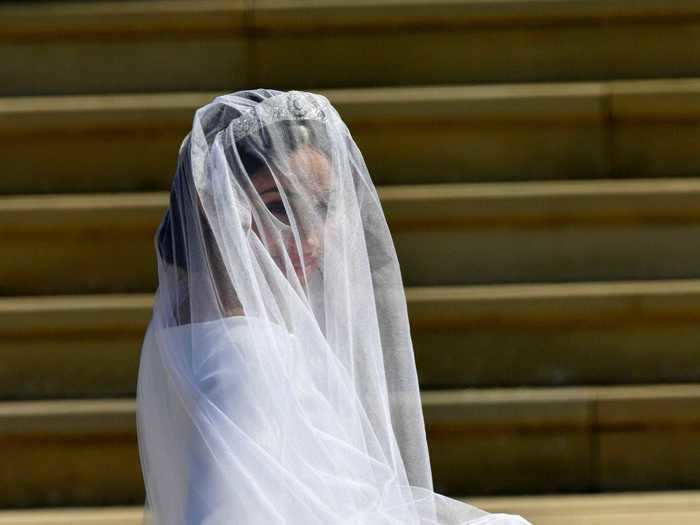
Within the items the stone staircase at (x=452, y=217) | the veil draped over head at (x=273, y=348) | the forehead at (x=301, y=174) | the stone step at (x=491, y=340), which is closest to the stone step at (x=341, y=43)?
the stone staircase at (x=452, y=217)

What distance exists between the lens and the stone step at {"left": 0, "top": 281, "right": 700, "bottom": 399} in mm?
4668

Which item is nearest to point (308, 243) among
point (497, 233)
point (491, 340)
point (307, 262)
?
point (307, 262)

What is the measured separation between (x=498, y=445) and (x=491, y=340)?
376 mm

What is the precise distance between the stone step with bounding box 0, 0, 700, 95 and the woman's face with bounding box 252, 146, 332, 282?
327cm

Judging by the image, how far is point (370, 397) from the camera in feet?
6.61

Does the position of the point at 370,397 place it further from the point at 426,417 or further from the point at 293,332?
the point at 426,417

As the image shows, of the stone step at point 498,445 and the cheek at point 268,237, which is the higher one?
the cheek at point 268,237

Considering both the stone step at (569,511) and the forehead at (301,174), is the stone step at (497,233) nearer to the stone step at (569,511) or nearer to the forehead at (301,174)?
the stone step at (569,511)

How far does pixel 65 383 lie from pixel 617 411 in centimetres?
188

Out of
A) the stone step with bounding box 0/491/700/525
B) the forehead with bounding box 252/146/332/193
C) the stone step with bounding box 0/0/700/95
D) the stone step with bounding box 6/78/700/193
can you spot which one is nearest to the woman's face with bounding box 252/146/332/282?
the forehead with bounding box 252/146/332/193

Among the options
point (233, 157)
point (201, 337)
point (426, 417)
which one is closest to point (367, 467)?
point (201, 337)

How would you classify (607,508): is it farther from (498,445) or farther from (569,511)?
(498,445)

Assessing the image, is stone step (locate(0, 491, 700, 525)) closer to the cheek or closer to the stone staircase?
the stone staircase

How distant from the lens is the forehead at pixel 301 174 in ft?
6.41
